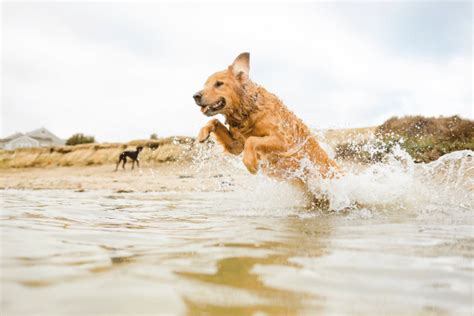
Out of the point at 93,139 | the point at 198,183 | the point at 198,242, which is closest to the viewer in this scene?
the point at 198,242

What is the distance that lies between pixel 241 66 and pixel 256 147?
1.04m

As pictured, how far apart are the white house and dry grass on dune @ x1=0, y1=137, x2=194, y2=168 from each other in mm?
28669

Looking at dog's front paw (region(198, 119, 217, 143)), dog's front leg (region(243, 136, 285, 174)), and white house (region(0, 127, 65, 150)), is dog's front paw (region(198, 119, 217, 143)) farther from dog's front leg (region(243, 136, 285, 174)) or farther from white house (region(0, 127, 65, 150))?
white house (region(0, 127, 65, 150))

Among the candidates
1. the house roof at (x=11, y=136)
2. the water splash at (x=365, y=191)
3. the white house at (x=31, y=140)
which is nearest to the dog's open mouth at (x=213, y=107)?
the water splash at (x=365, y=191)

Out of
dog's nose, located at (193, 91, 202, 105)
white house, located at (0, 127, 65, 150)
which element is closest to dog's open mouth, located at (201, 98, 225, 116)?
dog's nose, located at (193, 91, 202, 105)

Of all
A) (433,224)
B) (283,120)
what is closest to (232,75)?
(283,120)

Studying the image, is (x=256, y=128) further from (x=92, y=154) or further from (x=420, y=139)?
(x=92, y=154)

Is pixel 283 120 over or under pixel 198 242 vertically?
over

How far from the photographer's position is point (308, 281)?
148 cm

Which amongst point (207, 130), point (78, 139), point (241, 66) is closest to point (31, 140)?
point (78, 139)

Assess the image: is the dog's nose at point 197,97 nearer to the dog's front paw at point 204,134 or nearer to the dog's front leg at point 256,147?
the dog's front paw at point 204,134

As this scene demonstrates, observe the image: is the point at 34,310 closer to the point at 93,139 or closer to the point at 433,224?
the point at 433,224

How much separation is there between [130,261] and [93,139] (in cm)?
3871

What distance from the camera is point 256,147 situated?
15.2 feet
